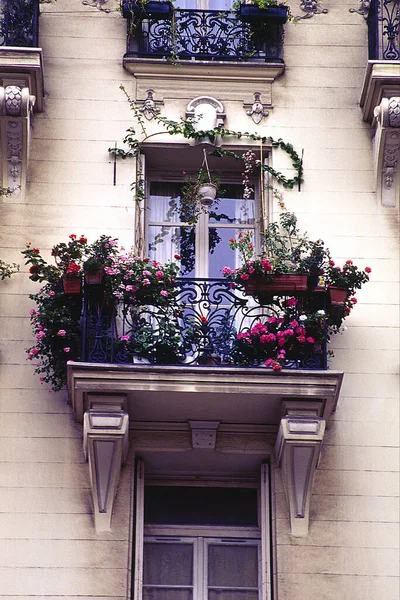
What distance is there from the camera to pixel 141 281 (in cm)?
1152

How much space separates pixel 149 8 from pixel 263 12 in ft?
3.88

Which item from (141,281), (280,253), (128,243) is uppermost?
(128,243)

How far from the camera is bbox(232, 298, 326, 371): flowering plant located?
37.1 ft

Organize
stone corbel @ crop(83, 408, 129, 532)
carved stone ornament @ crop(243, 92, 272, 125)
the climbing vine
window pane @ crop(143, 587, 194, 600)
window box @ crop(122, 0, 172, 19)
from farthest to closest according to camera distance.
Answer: window box @ crop(122, 0, 172, 19)
carved stone ornament @ crop(243, 92, 272, 125)
the climbing vine
window pane @ crop(143, 587, 194, 600)
stone corbel @ crop(83, 408, 129, 532)

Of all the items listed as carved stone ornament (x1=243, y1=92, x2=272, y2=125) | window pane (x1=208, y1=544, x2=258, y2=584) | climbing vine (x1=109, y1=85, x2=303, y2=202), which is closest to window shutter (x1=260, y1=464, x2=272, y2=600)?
window pane (x1=208, y1=544, x2=258, y2=584)

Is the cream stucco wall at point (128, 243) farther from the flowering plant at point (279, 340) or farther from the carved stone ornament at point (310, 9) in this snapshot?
the flowering plant at point (279, 340)

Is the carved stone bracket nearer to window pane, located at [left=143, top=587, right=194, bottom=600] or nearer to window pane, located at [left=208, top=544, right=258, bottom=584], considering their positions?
window pane, located at [left=208, top=544, right=258, bottom=584]

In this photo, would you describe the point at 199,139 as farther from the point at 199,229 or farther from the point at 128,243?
the point at 128,243

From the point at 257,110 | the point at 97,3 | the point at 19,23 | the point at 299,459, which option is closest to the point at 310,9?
the point at 257,110

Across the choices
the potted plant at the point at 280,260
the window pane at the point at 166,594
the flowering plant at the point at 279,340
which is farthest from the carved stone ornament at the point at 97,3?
the window pane at the point at 166,594

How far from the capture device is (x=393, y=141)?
501 inches

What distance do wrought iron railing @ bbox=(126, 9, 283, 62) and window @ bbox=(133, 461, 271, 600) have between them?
4411 mm

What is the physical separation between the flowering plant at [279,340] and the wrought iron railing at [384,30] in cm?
316

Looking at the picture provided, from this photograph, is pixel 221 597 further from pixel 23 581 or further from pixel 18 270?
pixel 18 270
